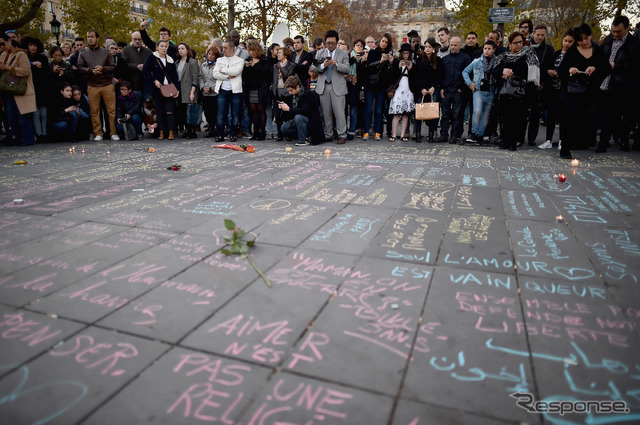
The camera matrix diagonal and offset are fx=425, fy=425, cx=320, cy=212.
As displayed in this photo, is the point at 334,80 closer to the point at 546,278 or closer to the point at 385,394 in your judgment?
the point at 546,278

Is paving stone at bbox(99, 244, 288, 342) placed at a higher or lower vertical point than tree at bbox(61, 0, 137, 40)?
lower

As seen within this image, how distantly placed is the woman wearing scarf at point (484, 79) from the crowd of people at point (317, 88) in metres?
0.02

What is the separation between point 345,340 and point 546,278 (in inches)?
58.7

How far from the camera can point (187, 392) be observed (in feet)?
5.64

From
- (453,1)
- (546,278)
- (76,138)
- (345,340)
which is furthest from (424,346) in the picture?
(453,1)

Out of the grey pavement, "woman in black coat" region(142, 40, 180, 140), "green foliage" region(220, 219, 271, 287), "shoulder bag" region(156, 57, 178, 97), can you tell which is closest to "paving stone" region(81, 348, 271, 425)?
the grey pavement

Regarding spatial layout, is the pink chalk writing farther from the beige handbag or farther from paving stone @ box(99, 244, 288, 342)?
the beige handbag

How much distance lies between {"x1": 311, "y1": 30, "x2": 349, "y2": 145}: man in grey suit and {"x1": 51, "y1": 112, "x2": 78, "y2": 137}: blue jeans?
5.54m

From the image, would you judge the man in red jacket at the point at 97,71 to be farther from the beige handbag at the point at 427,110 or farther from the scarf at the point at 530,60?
the scarf at the point at 530,60

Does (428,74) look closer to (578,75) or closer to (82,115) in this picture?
(578,75)

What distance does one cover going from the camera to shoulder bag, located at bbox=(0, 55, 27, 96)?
8.43 metres

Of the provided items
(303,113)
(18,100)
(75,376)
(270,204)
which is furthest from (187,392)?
(18,100)

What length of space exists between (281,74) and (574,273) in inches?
313

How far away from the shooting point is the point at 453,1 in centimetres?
2131
